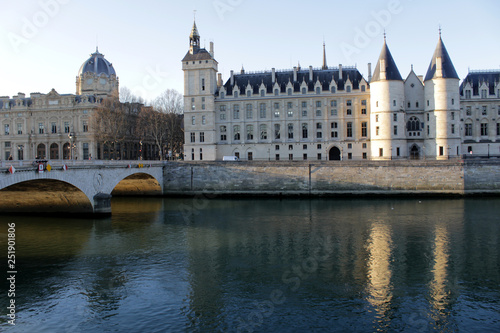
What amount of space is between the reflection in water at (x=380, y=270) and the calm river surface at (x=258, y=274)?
3.1 inches

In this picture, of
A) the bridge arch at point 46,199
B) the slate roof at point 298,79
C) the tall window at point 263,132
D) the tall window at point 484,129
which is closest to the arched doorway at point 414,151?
the tall window at point 484,129

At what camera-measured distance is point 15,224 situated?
33.3 m

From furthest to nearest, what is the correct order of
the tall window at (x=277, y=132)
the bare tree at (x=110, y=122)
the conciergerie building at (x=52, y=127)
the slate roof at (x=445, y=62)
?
1. the conciergerie building at (x=52, y=127)
2. the bare tree at (x=110, y=122)
3. the tall window at (x=277, y=132)
4. the slate roof at (x=445, y=62)

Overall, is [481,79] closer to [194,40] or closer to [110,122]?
[194,40]

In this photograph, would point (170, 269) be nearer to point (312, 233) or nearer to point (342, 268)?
point (342, 268)

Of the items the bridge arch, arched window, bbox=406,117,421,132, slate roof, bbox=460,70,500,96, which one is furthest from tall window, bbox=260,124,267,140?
the bridge arch

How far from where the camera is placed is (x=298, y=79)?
2813 inches

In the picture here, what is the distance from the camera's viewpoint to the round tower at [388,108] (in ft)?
200

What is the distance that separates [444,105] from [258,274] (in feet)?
162

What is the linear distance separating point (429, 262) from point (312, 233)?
8955 mm

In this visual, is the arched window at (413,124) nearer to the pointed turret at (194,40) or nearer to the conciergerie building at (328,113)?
the conciergerie building at (328,113)

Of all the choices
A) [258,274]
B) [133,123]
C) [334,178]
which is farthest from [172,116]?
[258,274]

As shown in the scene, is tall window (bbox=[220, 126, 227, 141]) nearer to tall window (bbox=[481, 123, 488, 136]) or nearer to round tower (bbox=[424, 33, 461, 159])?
round tower (bbox=[424, 33, 461, 159])

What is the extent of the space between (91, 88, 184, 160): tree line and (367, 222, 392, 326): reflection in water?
4593 cm
